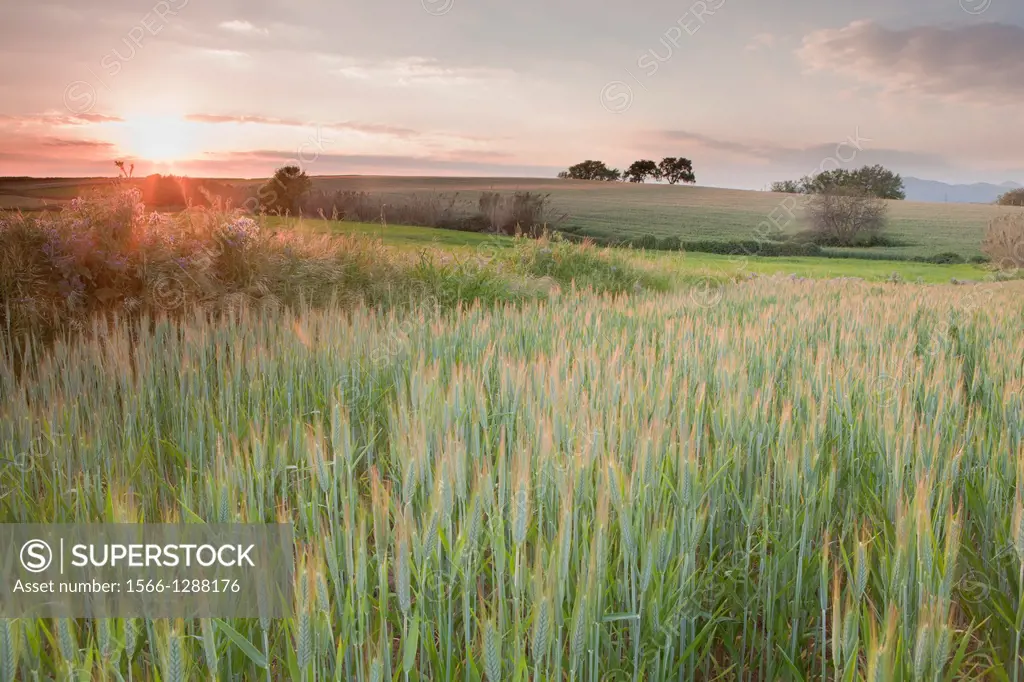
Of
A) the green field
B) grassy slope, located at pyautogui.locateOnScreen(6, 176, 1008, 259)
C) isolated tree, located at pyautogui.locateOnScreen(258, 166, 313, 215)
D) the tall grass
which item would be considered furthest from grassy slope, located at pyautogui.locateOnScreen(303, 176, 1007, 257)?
the green field

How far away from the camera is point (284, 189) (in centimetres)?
1358

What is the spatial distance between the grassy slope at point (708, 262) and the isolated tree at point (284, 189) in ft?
2.79

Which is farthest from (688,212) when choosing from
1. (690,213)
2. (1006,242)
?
(1006,242)

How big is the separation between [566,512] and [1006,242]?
30237 mm

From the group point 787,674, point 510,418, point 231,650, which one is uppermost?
point 510,418

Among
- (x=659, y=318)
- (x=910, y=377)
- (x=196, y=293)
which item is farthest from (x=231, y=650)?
(x=196, y=293)

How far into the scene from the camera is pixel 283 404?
3504 mm

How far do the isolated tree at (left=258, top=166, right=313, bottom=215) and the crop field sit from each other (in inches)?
387

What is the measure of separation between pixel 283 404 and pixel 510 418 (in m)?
1.38

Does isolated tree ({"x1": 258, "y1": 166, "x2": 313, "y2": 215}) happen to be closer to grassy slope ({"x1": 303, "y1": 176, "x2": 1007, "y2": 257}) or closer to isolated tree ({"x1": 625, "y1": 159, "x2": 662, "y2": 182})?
grassy slope ({"x1": 303, "y1": 176, "x2": 1007, "y2": 257})

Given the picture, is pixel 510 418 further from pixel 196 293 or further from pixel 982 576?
pixel 196 293

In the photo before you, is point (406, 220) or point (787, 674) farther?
point (406, 220)

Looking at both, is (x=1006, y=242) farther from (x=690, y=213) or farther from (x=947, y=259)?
(x=690, y=213)

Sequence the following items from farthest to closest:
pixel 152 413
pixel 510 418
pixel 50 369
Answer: pixel 50 369 → pixel 152 413 → pixel 510 418
